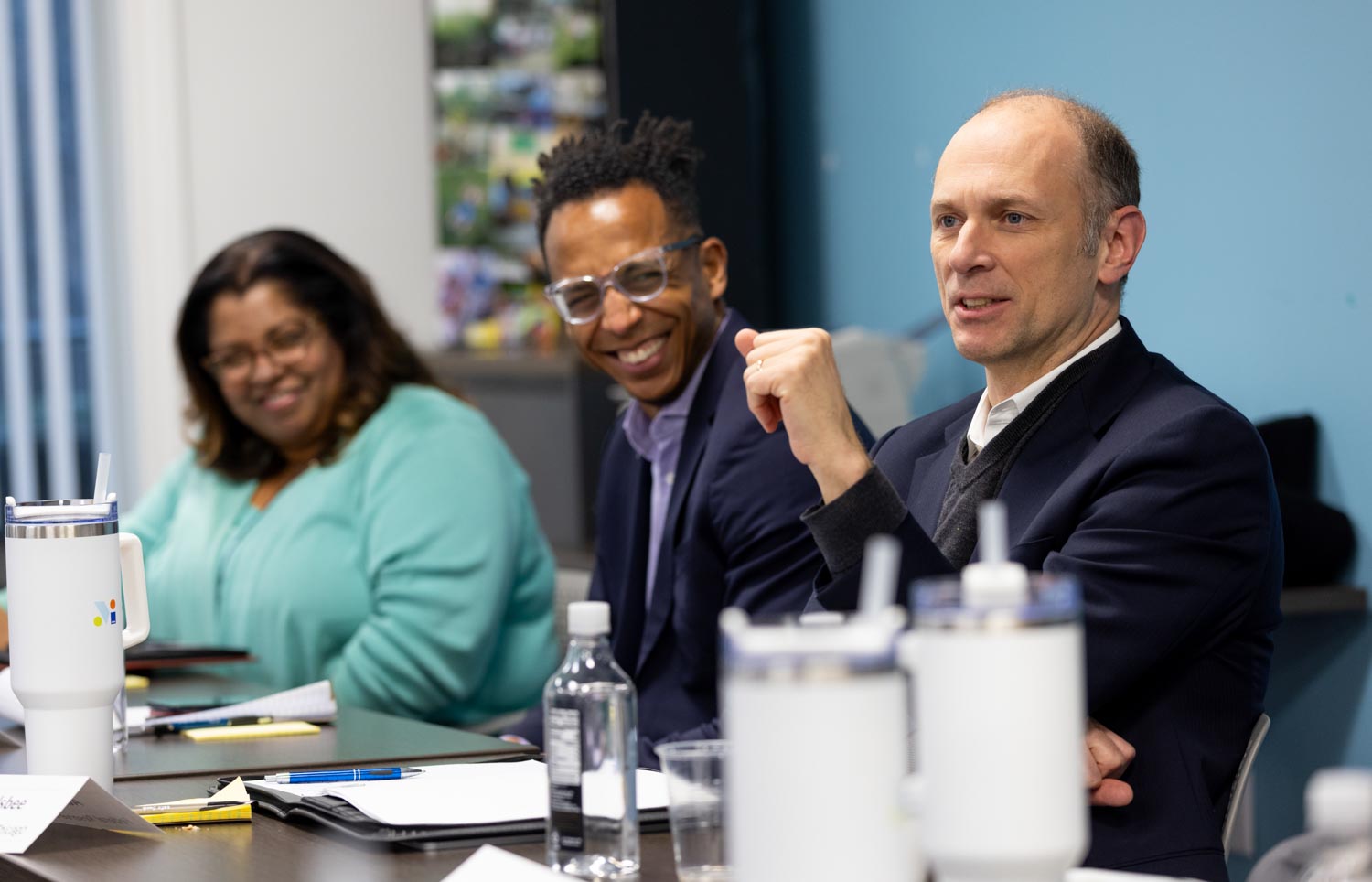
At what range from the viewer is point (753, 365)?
1598 mm

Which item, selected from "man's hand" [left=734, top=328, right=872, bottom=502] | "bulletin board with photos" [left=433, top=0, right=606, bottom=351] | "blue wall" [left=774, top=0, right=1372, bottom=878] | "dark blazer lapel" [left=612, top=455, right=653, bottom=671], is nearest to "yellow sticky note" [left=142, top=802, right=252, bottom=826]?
"man's hand" [left=734, top=328, right=872, bottom=502]

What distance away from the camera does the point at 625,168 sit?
237 cm

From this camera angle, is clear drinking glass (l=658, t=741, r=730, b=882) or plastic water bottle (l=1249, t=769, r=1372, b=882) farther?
clear drinking glass (l=658, t=741, r=730, b=882)

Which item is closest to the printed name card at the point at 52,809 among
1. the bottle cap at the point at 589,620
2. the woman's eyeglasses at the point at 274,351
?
the bottle cap at the point at 589,620

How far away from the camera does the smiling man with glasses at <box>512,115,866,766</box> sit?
85.5 inches

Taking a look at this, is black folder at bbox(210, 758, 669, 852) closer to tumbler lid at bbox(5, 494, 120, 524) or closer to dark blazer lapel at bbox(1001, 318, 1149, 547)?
tumbler lid at bbox(5, 494, 120, 524)

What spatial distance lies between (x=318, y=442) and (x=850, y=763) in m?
2.28

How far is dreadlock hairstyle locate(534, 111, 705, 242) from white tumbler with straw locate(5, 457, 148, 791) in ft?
3.18

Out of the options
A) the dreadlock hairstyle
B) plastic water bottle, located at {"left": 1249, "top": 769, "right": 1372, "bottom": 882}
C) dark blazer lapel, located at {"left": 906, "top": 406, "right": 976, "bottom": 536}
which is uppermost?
the dreadlock hairstyle

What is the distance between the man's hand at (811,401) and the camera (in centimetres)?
151

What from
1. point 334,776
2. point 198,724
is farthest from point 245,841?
point 198,724

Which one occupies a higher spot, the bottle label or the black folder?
the bottle label

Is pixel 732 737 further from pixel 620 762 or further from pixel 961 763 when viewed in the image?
pixel 620 762

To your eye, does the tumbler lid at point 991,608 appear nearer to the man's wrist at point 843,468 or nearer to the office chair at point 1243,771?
the man's wrist at point 843,468
